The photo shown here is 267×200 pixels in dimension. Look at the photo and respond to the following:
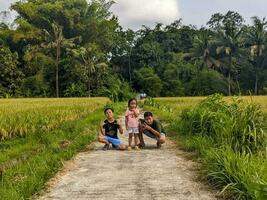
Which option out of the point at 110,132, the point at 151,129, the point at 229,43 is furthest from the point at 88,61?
the point at 151,129

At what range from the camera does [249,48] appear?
56750 millimetres

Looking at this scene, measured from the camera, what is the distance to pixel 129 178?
6465 mm

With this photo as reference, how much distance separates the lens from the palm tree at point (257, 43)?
56312 millimetres

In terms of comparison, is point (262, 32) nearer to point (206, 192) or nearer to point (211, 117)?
point (211, 117)

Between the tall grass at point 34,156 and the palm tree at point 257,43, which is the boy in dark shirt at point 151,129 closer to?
the tall grass at point 34,156

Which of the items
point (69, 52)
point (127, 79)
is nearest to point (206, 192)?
point (69, 52)

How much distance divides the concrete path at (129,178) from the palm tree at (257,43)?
165 ft

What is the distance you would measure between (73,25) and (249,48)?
2323 cm

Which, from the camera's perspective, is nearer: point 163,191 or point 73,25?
point 163,191

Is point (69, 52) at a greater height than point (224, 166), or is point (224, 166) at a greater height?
point (69, 52)

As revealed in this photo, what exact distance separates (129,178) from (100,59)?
51379 millimetres

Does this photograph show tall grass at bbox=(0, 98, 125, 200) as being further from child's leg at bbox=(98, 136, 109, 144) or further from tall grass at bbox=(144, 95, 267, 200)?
tall grass at bbox=(144, 95, 267, 200)

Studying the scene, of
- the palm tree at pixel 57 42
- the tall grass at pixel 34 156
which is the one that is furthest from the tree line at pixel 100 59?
the tall grass at pixel 34 156

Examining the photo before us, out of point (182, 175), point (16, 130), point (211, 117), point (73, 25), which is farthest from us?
point (73, 25)
